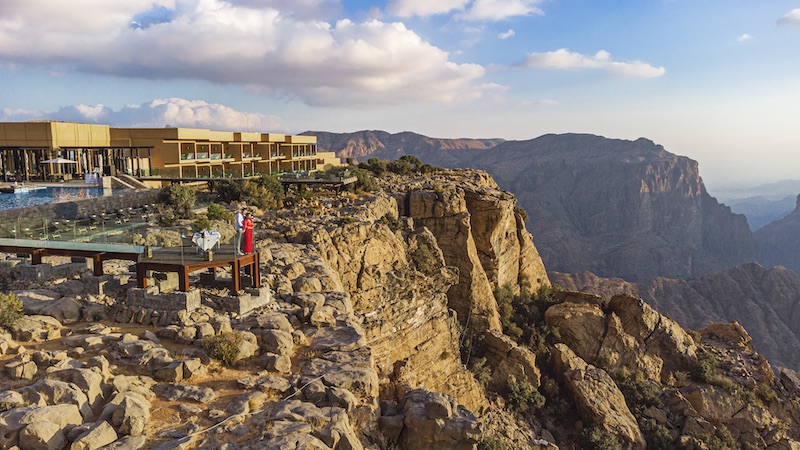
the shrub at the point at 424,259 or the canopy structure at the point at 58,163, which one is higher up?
the canopy structure at the point at 58,163

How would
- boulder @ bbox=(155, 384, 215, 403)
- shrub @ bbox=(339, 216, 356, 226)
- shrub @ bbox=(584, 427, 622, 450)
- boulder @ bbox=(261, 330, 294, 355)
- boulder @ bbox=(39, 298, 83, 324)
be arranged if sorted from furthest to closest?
1. shrub @ bbox=(339, 216, 356, 226)
2. shrub @ bbox=(584, 427, 622, 450)
3. boulder @ bbox=(39, 298, 83, 324)
4. boulder @ bbox=(261, 330, 294, 355)
5. boulder @ bbox=(155, 384, 215, 403)

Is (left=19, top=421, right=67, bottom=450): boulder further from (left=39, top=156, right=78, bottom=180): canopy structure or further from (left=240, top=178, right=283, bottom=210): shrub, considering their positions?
(left=39, top=156, right=78, bottom=180): canopy structure

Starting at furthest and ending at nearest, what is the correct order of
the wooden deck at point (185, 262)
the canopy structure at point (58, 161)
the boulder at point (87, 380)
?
1. the canopy structure at point (58, 161)
2. the wooden deck at point (185, 262)
3. the boulder at point (87, 380)

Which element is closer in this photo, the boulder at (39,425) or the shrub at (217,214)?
the boulder at (39,425)

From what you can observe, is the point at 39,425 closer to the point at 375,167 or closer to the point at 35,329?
the point at 35,329

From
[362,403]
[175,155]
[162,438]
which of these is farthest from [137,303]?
[175,155]

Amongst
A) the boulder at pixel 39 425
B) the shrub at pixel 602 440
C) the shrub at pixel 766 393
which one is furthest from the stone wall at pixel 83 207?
the shrub at pixel 766 393

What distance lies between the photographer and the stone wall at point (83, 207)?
710 inches

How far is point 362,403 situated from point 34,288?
933 cm

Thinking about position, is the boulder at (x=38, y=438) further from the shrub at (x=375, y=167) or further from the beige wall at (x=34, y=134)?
the shrub at (x=375, y=167)

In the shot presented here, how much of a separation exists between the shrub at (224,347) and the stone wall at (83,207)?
36.7ft

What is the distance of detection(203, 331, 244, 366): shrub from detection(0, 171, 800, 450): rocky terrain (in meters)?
0.04

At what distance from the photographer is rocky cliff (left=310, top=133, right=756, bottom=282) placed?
388 feet

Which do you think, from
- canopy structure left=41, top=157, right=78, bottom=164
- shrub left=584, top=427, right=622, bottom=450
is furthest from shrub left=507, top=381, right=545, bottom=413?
canopy structure left=41, top=157, right=78, bottom=164
